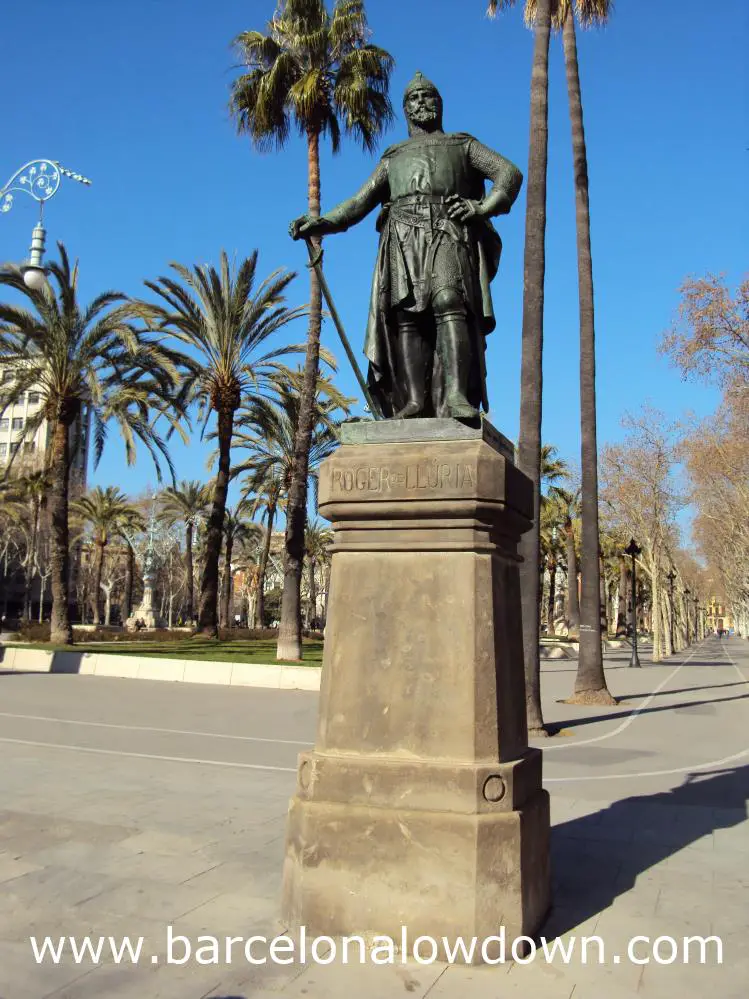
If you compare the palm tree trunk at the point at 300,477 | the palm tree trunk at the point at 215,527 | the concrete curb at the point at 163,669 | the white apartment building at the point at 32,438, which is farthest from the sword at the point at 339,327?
the palm tree trunk at the point at 215,527

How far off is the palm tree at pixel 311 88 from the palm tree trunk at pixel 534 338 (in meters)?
9.38

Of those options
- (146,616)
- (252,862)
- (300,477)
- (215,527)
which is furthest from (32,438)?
(252,862)

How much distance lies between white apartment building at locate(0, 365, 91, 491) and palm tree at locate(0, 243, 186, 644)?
2.72ft

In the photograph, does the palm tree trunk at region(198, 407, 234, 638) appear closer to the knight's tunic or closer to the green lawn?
the green lawn

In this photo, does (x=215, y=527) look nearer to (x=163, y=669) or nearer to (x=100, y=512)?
(x=163, y=669)

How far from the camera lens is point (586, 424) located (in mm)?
16109

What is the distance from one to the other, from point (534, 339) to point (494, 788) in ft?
31.9

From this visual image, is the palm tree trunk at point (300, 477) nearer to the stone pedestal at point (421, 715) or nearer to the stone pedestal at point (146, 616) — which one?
the stone pedestal at point (421, 715)

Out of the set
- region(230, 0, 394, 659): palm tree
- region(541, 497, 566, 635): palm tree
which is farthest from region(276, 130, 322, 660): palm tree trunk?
region(541, 497, 566, 635): palm tree

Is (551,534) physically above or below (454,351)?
above

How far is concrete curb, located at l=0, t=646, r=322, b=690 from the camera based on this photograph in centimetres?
1784

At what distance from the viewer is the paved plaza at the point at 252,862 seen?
325 cm

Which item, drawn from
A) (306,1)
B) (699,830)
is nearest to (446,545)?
(699,830)

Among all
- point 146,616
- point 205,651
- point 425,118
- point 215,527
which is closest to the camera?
point 425,118
